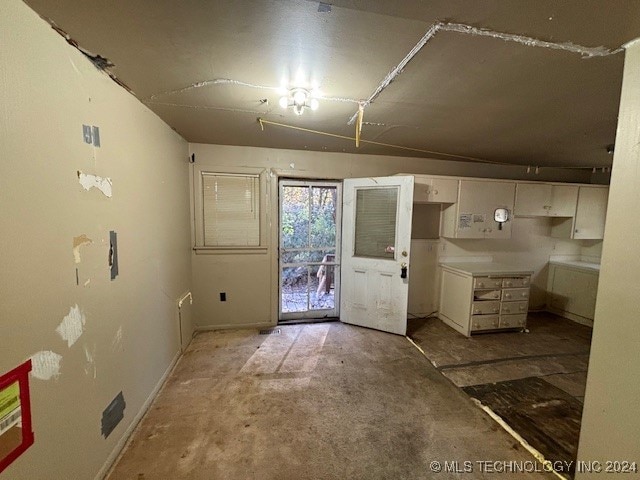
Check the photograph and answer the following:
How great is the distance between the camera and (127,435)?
1.68m

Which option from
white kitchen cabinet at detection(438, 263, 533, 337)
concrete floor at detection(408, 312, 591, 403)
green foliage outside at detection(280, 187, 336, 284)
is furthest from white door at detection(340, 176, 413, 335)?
white kitchen cabinet at detection(438, 263, 533, 337)

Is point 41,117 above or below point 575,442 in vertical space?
above

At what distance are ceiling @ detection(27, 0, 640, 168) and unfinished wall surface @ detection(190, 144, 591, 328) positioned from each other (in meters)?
0.81

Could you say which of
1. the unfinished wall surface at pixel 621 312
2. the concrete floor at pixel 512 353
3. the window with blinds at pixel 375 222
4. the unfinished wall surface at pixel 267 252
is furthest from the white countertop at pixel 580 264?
the unfinished wall surface at pixel 621 312

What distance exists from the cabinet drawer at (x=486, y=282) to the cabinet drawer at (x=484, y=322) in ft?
1.25

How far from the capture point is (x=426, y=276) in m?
3.76

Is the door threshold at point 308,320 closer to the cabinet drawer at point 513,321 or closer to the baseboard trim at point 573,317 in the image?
the cabinet drawer at point 513,321

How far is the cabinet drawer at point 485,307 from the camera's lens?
3217mm

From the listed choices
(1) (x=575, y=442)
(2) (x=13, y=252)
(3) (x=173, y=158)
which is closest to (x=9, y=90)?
(2) (x=13, y=252)

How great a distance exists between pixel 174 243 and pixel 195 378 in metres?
1.25

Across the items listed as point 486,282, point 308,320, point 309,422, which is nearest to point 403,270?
point 486,282

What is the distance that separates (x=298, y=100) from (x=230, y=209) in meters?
1.87

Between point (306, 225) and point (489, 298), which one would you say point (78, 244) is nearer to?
point (306, 225)

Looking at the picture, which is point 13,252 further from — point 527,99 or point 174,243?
point 527,99
